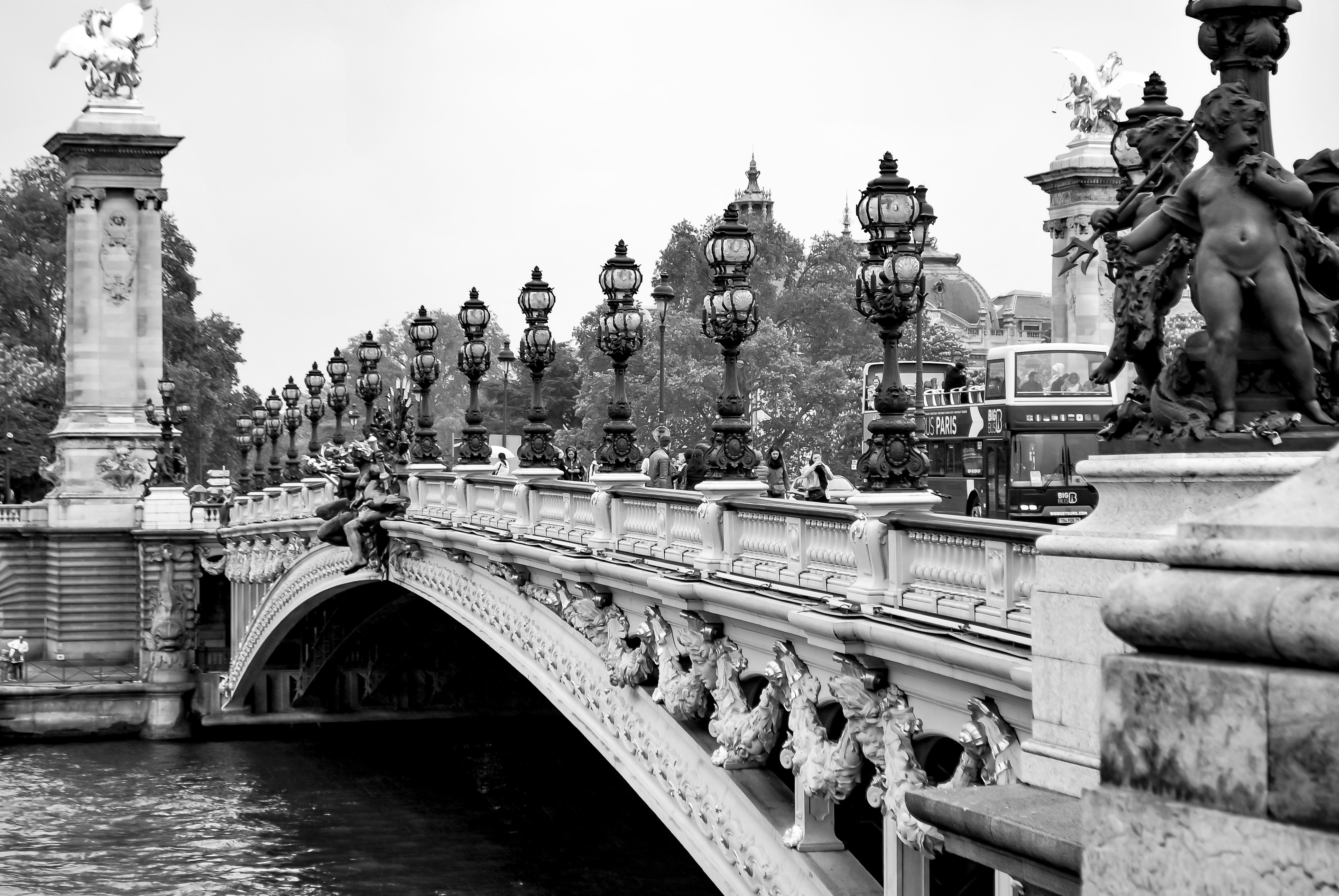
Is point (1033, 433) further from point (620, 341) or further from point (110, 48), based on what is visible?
point (110, 48)

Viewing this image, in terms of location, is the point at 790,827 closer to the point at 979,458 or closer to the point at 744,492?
the point at 744,492

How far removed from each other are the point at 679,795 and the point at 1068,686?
954cm

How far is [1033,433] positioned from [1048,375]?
91 centimetres

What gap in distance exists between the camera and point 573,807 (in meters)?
38.7

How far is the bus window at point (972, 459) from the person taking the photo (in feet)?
94.8

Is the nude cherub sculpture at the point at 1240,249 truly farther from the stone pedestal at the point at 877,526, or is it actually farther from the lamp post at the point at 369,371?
the lamp post at the point at 369,371

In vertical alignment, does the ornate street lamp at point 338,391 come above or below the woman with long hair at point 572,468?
above

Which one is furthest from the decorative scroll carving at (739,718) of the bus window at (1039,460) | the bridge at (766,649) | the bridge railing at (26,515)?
the bridge railing at (26,515)

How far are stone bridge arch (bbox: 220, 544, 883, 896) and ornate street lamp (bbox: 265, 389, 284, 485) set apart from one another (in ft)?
87.6

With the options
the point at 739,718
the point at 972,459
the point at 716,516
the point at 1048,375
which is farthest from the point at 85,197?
the point at 739,718

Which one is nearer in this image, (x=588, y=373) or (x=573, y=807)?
(x=573, y=807)

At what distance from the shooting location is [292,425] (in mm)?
54156

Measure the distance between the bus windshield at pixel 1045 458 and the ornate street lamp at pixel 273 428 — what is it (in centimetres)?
3193

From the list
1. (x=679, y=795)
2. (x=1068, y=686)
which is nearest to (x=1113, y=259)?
(x=1068, y=686)
